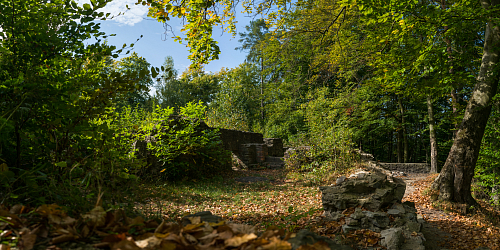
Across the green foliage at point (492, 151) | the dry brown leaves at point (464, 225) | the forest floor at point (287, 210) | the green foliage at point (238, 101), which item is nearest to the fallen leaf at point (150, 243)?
the forest floor at point (287, 210)

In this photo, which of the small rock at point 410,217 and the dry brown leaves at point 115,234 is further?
the small rock at point 410,217

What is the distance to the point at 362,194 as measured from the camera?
457cm

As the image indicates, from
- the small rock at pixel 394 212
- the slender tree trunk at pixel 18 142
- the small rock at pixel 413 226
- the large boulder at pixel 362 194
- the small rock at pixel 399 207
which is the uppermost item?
the slender tree trunk at pixel 18 142

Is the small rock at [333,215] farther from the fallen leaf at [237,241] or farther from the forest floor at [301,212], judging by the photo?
the fallen leaf at [237,241]

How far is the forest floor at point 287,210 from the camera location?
11.8 feet

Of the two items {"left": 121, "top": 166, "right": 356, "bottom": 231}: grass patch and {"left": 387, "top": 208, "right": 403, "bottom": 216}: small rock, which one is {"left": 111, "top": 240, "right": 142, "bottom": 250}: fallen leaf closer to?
{"left": 121, "top": 166, "right": 356, "bottom": 231}: grass patch

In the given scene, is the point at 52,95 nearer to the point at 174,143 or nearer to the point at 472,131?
the point at 174,143

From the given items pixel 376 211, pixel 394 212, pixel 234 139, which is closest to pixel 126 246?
pixel 376 211

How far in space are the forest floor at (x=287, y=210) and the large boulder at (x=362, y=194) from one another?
1.05ft

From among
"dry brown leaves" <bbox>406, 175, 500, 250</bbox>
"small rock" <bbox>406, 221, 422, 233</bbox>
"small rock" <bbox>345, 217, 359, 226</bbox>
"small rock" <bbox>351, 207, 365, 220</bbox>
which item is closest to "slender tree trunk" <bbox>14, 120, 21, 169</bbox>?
"small rock" <bbox>345, 217, 359, 226</bbox>

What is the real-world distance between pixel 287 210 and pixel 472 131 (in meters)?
4.47

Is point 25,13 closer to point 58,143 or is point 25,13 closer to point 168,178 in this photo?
point 58,143

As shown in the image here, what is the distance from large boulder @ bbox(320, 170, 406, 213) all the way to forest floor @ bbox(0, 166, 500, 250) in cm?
32

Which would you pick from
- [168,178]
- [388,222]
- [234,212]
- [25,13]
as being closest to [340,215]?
[388,222]
